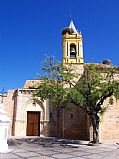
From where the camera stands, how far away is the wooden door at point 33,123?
77.8 feet

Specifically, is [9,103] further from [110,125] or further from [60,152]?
[60,152]

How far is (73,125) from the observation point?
22422mm

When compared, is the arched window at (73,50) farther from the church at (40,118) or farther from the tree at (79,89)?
the tree at (79,89)

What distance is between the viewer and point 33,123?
2403cm

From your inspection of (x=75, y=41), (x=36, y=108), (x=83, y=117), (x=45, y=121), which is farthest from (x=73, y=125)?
(x=75, y=41)

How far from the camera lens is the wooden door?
23.7 metres

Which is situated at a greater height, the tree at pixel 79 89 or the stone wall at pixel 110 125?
the tree at pixel 79 89

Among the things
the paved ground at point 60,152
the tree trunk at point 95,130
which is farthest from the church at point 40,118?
the paved ground at point 60,152

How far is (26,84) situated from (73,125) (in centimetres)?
948

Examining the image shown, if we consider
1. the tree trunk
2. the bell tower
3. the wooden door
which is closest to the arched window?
the bell tower

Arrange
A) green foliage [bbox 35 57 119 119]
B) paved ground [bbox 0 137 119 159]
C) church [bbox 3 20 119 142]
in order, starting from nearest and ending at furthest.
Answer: paved ground [bbox 0 137 119 159]
green foliage [bbox 35 57 119 119]
church [bbox 3 20 119 142]

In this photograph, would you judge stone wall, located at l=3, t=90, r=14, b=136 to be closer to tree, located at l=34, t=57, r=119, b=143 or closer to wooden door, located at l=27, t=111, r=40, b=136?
wooden door, located at l=27, t=111, r=40, b=136

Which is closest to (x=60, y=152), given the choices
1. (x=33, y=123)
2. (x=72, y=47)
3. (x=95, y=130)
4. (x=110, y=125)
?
(x=95, y=130)

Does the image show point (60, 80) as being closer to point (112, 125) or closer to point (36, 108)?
point (112, 125)
